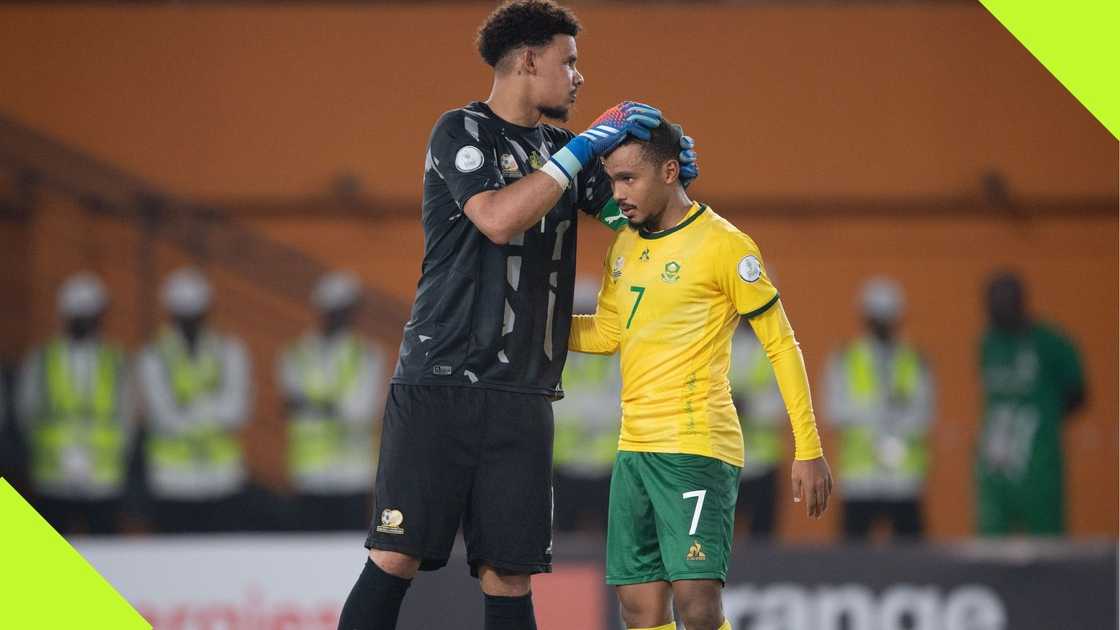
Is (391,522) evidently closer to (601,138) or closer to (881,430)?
(601,138)

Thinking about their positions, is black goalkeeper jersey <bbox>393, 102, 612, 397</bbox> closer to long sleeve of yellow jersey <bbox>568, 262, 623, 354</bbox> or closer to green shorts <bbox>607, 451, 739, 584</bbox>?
long sleeve of yellow jersey <bbox>568, 262, 623, 354</bbox>

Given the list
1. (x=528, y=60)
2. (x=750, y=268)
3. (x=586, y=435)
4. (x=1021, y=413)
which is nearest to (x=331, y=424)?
(x=586, y=435)

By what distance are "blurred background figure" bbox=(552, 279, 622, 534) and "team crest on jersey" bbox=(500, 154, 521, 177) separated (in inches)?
202

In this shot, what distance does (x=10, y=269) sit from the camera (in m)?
10.8

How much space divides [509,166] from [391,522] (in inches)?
37.9

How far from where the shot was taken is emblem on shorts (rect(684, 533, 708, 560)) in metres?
3.85

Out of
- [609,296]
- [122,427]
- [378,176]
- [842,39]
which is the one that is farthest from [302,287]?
[609,296]

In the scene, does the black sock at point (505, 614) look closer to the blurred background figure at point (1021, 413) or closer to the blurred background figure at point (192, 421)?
the blurred background figure at point (192, 421)

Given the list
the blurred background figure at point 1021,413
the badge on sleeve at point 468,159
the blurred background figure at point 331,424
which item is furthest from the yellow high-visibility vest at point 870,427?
the badge on sleeve at point 468,159

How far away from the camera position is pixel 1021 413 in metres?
9.45

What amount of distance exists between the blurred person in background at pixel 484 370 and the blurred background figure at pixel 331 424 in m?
6.02

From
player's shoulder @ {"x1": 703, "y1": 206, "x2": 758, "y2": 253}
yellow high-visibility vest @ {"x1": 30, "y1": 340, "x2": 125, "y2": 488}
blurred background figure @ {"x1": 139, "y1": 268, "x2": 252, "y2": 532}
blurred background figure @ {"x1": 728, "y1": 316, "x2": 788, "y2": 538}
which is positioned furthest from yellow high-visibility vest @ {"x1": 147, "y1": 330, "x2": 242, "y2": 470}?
player's shoulder @ {"x1": 703, "y1": 206, "x2": 758, "y2": 253}

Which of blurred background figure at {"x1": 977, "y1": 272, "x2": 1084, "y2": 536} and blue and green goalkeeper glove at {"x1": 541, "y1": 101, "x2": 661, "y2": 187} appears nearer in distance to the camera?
blue and green goalkeeper glove at {"x1": 541, "y1": 101, "x2": 661, "y2": 187}

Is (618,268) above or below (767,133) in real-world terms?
below
